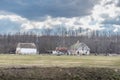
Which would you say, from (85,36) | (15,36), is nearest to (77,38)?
(85,36)

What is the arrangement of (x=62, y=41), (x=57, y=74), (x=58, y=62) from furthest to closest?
(x=62, y=41) < (x=58, y=62) < (x=57, y=74)

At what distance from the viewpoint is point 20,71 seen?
53.3ft

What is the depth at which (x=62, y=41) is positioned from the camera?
157875 mm

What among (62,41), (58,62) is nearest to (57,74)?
(58,62)

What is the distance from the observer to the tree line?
450 ft

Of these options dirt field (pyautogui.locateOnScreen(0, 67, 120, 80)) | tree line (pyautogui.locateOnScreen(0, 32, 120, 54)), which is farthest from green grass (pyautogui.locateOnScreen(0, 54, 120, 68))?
tree line (pyautogui.locateOnScreen(0, 32, 120, 54))

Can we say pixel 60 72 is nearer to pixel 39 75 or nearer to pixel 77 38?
pixel 39 75

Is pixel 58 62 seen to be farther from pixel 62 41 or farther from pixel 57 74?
pixel 62 41

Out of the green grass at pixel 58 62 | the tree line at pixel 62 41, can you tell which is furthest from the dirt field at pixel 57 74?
the tree line at pixel 62 41

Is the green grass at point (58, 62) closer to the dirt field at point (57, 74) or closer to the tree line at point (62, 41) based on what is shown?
the dirt field at point (57, 74)

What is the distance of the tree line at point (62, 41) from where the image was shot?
13712cm

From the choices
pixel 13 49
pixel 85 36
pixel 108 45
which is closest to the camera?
pixel 13 49

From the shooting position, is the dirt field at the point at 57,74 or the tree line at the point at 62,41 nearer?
the dirt field at the point at 57,74

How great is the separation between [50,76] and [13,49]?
374ft
